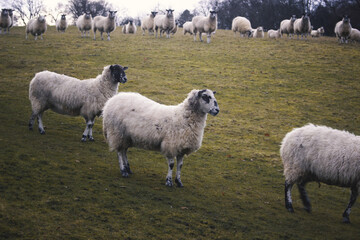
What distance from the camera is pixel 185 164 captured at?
10648 millimetres

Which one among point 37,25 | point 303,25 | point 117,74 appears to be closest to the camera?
point 117,74

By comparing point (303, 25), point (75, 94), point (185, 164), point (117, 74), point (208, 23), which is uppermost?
point (303, 25)

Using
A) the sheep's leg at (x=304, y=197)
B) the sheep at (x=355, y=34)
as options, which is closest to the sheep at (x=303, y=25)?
the sheep at (x=355, y=34)

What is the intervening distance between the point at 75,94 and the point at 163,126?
14.6 feet

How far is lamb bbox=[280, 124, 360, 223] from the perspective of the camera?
24.0ft

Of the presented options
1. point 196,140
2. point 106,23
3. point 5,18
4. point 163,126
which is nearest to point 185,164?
point 196,140

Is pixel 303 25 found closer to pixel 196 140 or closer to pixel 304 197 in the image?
pixel 304 197

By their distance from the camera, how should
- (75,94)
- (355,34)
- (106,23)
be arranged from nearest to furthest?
(75,94) < (106,23) < (355,34)

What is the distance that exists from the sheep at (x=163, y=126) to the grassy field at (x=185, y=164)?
852 mm

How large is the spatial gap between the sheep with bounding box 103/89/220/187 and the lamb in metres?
2.13

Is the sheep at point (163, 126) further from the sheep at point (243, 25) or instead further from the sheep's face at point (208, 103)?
the sheep at point (243, 25)

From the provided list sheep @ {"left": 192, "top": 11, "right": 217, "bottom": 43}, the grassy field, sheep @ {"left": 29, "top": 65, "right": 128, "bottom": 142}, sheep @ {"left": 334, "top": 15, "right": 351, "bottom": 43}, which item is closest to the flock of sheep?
the grassy field

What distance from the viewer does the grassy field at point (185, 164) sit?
249 inches

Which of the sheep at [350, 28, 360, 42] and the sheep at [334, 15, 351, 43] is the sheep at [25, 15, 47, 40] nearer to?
the sheep at [334, 15, 351, 43]
